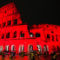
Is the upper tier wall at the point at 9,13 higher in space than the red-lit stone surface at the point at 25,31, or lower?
higher

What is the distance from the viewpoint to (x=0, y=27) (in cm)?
2594

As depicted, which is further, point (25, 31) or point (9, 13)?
point (9, 13)

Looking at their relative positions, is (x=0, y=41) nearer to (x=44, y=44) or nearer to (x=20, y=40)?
(x=20, y=40)

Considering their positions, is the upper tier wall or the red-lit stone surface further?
the upper tier wall

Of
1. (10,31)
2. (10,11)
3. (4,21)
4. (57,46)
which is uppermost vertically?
(10,11)

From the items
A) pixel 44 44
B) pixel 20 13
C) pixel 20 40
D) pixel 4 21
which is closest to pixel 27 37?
pixel 20 40

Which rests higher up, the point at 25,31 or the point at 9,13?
the point at 9,13

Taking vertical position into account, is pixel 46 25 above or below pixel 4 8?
below

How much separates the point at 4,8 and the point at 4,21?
10.3ft

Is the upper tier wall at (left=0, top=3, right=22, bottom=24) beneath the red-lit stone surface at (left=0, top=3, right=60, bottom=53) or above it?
above

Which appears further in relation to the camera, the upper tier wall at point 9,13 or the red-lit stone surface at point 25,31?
the upper tier wall at point 9,13

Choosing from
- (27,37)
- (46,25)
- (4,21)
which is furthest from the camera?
(4,21)

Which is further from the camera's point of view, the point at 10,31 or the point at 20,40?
the point at 10,31

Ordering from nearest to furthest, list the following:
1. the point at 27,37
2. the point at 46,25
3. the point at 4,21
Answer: the point at 27,37 < the point at 46,25 < the point at 4,21
